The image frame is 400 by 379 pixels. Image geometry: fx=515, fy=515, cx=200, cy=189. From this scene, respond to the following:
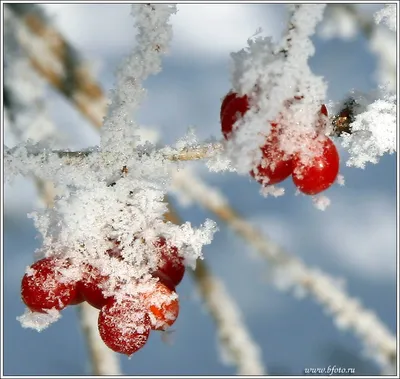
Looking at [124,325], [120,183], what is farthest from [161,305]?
[120,183]

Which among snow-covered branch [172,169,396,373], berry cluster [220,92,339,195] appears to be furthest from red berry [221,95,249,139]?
snow-covered branch [172,169,396,373]

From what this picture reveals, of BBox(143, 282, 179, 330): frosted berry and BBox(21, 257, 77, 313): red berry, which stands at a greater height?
BBox(21, 257, 77, 313): red berry

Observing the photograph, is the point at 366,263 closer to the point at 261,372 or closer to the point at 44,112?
the point at 261,372

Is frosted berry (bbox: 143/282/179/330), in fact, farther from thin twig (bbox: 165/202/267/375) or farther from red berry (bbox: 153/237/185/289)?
thin twig (bbox: 165/202/267/375)

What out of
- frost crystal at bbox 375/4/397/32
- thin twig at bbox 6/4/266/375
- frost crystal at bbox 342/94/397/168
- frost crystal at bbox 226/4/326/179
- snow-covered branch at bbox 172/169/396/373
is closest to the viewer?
frost crystal at bbox 226/4/326/179

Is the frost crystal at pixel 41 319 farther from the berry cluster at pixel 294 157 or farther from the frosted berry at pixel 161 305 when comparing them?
the berry cluster at pixel 294 157

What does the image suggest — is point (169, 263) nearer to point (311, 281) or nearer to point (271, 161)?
point (271, 161)
